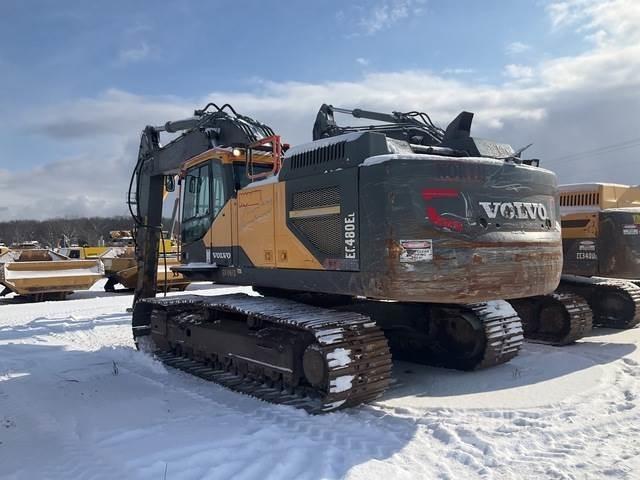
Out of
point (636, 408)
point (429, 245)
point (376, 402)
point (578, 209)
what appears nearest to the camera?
point (429, 245)

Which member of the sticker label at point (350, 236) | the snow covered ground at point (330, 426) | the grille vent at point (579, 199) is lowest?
the snow covered ground at point (330, 426)

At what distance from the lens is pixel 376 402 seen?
217 inches

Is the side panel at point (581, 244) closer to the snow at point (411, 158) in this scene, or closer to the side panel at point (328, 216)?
the snow at point (411, 158)

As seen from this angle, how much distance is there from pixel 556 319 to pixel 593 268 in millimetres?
1089

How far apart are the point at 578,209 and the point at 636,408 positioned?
512 centimetres

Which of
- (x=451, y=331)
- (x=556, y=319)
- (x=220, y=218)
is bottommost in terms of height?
(x=556, y=319)

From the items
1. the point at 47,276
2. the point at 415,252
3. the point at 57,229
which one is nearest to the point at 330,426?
the point at 415,252

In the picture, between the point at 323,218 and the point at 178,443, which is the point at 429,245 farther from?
the point at 178,443

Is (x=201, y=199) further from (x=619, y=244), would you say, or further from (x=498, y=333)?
(x=619, y=244)

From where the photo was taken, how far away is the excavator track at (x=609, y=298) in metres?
9.46

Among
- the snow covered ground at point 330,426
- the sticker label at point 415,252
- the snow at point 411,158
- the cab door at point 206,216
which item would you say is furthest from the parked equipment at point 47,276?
the sticker label at point 415,252

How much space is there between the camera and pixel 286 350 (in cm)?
550

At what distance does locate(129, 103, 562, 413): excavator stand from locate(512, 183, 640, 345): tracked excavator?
221 cm

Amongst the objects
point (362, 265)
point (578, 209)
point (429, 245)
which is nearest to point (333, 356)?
point (362, 265)
